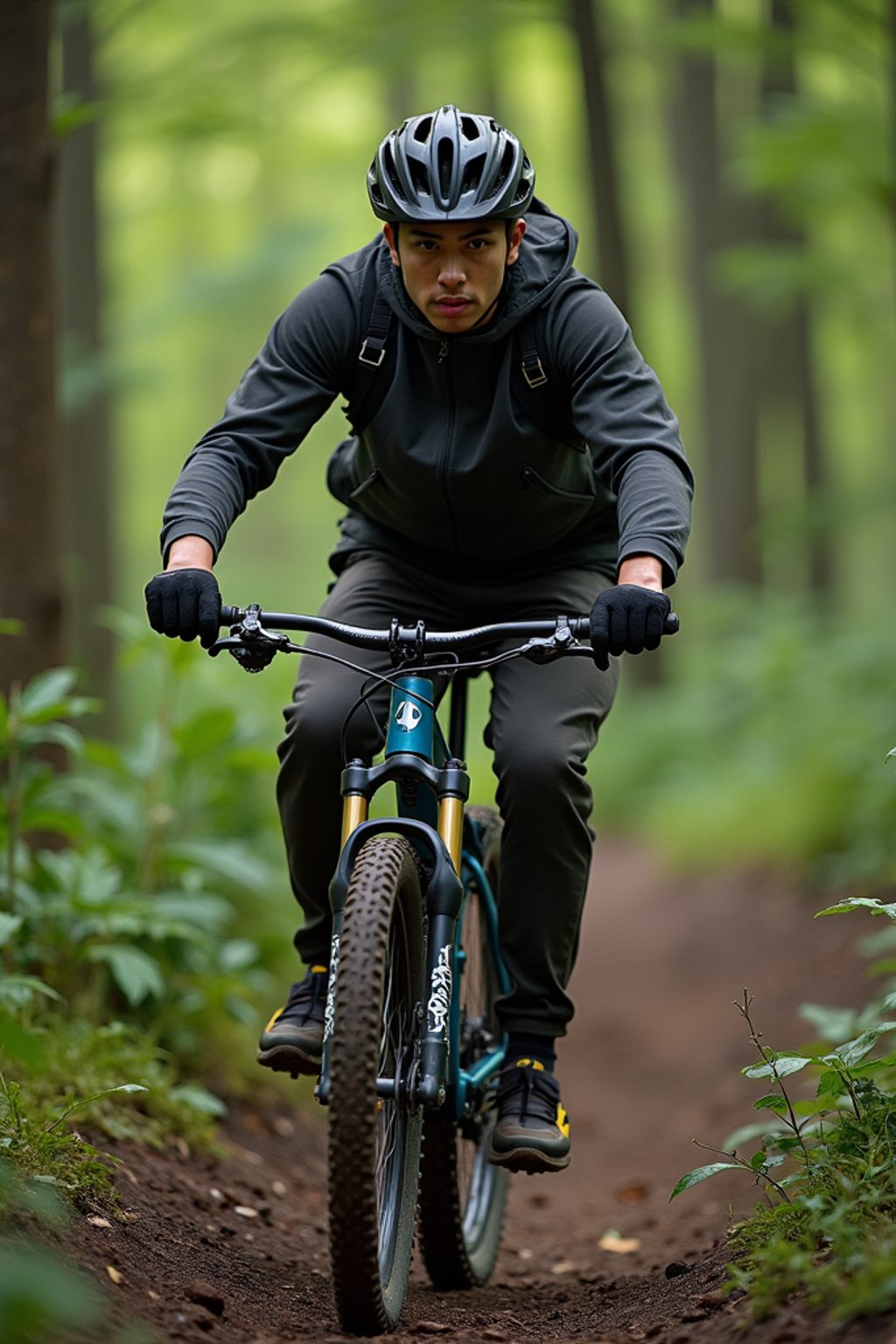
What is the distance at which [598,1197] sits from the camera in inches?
236

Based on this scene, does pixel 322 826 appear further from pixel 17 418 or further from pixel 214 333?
pixel 214 333

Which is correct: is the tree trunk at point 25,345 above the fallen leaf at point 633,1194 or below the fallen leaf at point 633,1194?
above

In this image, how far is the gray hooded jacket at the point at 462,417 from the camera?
3658mm

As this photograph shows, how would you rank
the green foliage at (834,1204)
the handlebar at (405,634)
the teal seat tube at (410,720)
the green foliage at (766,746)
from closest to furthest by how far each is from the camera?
the green foliage at (834,1204) → the handlebar at (405,634) → the teal seat tube at (410,720) → the green foliage at (766,746)

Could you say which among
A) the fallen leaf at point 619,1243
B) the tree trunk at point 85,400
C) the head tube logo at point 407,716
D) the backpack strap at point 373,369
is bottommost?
→ the fallen leaf at point 619,1243

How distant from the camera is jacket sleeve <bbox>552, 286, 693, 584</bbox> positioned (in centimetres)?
348

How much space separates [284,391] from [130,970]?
203 cm

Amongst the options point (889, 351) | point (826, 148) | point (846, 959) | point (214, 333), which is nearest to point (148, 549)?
point (214, 333)

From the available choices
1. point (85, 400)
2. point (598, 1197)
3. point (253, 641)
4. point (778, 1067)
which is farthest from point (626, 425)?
point (85, 400)

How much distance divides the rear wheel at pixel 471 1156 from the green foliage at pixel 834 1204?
2.84ft

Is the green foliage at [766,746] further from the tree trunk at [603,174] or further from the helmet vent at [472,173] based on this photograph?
the helmet vent at [472,173]

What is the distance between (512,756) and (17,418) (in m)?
2.81

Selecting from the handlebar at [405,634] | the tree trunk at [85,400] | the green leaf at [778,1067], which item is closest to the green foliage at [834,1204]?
the green leaf at [778,1067]

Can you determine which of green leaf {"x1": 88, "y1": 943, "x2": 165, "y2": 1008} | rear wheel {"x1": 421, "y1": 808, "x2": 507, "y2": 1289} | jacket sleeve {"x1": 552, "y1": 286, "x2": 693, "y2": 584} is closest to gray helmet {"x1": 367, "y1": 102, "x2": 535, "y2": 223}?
jacket sleeve {"x1": 552, "y1": 286, "x2": 693, "y2": 584}
